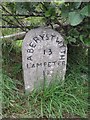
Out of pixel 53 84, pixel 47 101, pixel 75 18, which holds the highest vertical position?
pixel 75 18

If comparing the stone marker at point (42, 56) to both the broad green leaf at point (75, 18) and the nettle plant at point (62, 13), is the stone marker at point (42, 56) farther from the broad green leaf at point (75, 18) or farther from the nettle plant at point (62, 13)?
the broad green leaf at point (75, 18)

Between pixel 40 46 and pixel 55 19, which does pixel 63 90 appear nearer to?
pixel 40 46

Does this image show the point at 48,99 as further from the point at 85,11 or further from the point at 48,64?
the point at 85,11

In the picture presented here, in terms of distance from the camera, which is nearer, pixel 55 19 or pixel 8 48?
pixel 55 19

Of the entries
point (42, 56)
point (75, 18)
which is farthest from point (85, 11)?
point (42, 56)

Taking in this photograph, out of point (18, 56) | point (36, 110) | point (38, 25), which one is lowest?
point (36, 110)

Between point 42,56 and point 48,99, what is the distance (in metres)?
→ 0.35

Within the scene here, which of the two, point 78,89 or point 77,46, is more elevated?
point 77,46

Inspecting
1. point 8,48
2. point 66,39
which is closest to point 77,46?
point 66,39

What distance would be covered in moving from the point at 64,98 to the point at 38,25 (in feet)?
2.16

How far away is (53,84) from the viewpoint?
9.00 feet

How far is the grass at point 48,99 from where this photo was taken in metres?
2.60

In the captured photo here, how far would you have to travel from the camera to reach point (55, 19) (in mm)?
2695

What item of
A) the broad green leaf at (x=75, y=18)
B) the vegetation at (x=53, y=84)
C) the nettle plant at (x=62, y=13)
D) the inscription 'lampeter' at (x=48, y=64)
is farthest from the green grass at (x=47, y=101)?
the broad green leaf at (x=75, y=18)
